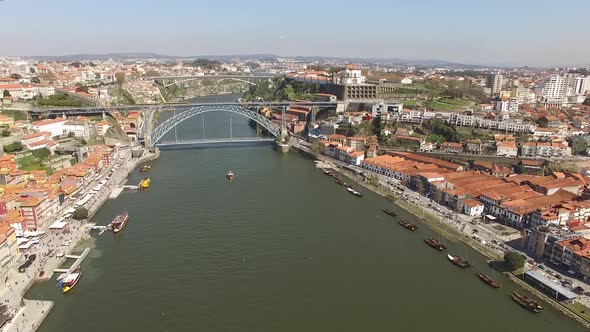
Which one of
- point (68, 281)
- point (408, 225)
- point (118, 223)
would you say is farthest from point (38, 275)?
point (408, 225)

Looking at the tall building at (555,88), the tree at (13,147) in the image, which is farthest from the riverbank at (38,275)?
the tall building at (555,88)

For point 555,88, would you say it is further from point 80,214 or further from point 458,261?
point 80,214

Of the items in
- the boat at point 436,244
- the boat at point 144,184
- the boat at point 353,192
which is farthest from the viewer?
the boat at point 144,184

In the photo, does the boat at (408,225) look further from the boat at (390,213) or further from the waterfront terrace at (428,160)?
the waterfront terrace at (428,160)

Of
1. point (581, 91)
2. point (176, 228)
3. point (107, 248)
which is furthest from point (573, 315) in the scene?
point (581, 91)

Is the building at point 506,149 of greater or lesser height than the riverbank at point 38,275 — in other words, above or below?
above

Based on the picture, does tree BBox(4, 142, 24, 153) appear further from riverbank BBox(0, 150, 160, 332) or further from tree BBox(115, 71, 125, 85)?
tree BBox(115, 71, 125, 85)
